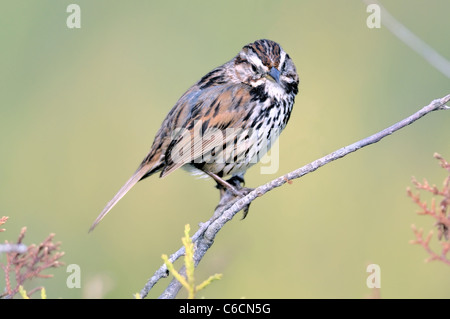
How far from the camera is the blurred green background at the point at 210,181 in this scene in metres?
5.76

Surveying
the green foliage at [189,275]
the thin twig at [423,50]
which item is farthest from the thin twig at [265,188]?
the green foliage at [189,275]

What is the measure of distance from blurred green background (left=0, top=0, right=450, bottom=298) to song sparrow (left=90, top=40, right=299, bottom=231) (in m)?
1.03

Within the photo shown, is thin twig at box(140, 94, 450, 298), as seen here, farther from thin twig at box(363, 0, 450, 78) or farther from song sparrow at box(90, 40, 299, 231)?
song sparrow at box(90, 40, 299, 231)

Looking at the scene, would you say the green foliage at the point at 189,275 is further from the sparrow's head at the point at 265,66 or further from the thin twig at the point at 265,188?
the sparrow's head at the point at 265,66

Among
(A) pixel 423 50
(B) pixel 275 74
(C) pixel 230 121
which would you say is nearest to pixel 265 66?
(B) pixel 275 74

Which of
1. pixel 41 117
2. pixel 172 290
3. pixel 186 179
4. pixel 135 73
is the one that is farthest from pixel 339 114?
pixel 172 290

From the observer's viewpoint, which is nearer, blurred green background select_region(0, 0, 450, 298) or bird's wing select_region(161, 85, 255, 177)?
bird's wing select_region(161, 85, 255, 177)

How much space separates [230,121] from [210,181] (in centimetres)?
206

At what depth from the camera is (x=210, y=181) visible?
21.5 ft

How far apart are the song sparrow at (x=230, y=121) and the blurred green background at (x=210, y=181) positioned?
1.03 m

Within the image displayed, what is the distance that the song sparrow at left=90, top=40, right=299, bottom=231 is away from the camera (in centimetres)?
448

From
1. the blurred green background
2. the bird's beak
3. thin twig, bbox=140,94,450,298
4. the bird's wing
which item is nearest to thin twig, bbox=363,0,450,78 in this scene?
thin twig, bbox=140,94,450,298
